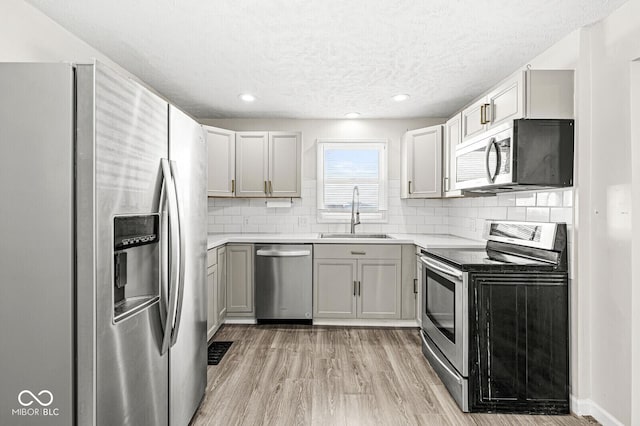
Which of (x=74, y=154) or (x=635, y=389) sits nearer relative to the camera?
(x=74, y=154)

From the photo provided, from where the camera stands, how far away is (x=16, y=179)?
119cm

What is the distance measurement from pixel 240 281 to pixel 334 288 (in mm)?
1007

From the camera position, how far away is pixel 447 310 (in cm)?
258

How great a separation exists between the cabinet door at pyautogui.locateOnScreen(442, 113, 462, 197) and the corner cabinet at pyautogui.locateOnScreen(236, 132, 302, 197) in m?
1.60

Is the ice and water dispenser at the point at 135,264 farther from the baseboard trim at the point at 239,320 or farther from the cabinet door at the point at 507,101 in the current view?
the baseboard trim at the point at 239,320

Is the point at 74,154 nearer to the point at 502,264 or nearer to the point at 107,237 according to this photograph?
the point at 107,237

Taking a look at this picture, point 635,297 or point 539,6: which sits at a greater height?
point 539,6

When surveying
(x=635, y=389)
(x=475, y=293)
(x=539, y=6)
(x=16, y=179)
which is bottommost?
(x=635, y=389)

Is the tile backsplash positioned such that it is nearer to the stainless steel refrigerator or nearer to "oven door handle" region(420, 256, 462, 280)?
"oven door handle" region(420, 256, 462, 280)

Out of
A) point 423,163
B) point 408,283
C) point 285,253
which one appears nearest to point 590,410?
point 408,283

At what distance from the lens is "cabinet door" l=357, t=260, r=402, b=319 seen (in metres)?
3.92

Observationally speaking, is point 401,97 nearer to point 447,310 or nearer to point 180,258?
point 447,310

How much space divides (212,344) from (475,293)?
2.37 meters

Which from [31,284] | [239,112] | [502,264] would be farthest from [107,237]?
[239,112]
